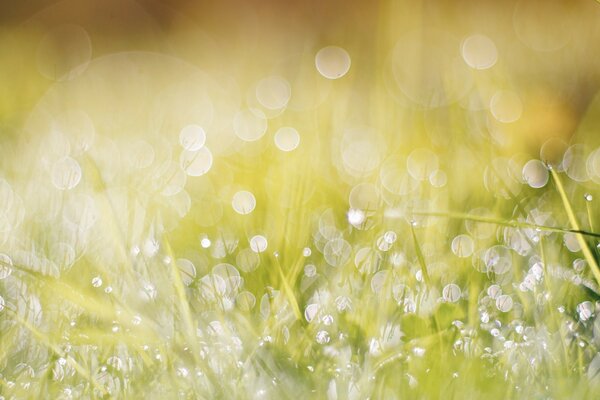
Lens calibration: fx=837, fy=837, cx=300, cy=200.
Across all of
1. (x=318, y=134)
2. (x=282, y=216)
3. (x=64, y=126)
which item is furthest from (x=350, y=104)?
(x=282, y=216)

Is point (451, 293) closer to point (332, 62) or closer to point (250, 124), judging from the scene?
A: point (250, 124)

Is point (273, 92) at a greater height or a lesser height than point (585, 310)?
lesser

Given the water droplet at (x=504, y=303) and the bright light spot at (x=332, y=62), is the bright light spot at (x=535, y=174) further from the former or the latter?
the bright light spot at (x=332, y=62)

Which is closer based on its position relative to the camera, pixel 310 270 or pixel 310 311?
pixel 310 311

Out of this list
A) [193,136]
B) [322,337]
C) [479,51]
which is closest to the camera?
[322,337]

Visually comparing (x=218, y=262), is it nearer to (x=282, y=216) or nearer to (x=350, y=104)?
(x=282, y=216)

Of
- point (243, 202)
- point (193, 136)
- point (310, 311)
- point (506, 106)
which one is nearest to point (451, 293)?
point (310, 311)

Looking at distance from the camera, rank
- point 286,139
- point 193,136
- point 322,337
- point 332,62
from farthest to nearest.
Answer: point 332,62, point 193,136, point 286,139, point 322,337
